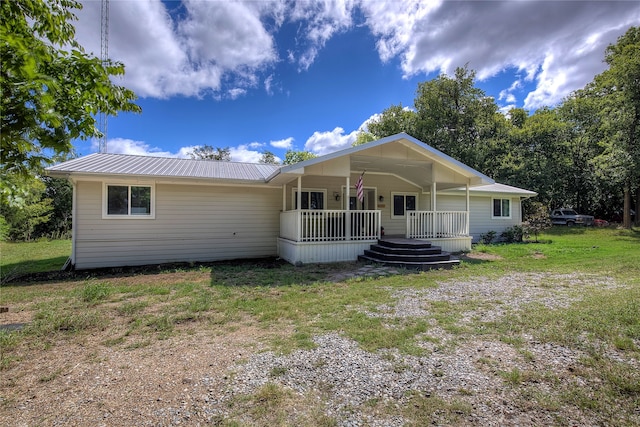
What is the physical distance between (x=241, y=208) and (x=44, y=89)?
28.1 ft

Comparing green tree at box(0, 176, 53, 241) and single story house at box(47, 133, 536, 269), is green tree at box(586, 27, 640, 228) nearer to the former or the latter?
single story house at box(47, 133, 536, 269)

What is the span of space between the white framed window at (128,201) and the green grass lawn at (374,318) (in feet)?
8.20

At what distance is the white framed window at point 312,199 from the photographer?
11.8 meters

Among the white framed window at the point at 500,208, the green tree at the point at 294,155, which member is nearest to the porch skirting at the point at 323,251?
the white framed window at the point at 500,208

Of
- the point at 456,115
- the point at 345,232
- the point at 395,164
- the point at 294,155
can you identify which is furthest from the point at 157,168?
the point at 294,155

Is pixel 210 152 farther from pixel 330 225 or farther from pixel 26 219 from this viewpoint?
pixel 330 225

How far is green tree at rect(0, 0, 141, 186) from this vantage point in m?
2.01

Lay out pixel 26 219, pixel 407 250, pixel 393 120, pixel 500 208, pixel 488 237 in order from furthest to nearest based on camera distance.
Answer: pixel 393 120 → pixel 26 219 → pixel 500 208 → pixel 488 237 → pixel 407 250

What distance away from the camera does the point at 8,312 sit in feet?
15.5

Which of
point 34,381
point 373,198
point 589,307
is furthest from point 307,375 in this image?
point 373,198

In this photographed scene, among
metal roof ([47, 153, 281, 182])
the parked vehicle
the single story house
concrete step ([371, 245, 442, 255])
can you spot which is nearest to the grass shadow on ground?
the single story house

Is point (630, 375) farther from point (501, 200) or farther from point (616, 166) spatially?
point (616, 166)

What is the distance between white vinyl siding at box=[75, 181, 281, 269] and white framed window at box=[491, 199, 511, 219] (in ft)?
37.5

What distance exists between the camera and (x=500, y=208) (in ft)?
51.3
